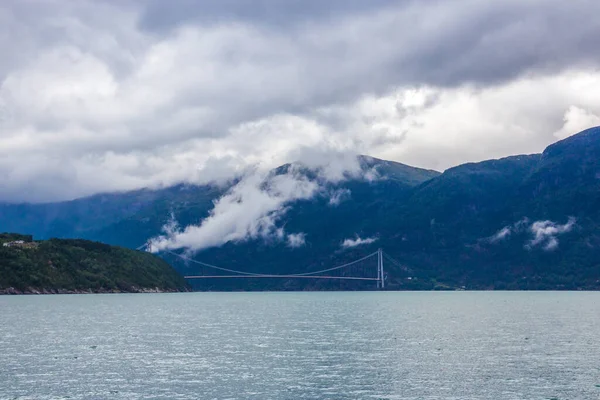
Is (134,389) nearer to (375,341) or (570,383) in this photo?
(570,383)

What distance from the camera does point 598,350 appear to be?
81.1 m

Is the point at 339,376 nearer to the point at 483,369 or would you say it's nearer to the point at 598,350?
the point at 483,369

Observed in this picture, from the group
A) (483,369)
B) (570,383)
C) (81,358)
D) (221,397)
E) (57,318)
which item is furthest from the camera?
(57,318)

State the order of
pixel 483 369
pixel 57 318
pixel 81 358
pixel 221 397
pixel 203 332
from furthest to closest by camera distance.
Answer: pixel 57 318, pixel 203 332, pixel 81 358, pixel 483 369, pixel 221 397

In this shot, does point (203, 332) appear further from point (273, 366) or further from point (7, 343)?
point (273, 366)

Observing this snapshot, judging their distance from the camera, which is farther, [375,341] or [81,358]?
[375,341]

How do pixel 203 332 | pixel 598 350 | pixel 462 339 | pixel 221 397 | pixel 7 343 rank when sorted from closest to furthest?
1. pixel 221 397
2. pixel 598 350
3. pixel 7 343
4. pixel 462 339
5. pixel 203 332

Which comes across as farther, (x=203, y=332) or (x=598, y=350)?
(x=203, y=332)

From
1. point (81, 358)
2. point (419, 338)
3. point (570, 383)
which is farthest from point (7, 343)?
point (570, 383)

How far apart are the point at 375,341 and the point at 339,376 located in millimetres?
30121

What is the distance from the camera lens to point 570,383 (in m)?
58.5

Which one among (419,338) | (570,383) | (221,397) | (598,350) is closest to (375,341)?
(419,338)

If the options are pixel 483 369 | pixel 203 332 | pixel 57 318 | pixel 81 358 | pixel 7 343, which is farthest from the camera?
pixel 57 318

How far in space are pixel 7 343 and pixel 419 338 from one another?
5114cm
